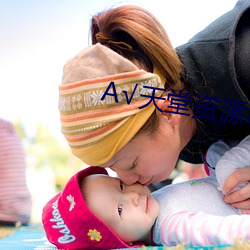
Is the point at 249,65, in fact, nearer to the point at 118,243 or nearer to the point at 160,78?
the point at 160,78

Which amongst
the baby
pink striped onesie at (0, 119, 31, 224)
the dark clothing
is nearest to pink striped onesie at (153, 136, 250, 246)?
the baby

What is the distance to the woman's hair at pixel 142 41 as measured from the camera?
104 cm

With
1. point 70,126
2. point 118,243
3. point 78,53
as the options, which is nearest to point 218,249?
point 118,243

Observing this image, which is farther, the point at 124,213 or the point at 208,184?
the point at 208,184

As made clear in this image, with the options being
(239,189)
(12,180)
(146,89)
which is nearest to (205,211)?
(239,189)

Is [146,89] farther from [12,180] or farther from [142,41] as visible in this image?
[12,180]

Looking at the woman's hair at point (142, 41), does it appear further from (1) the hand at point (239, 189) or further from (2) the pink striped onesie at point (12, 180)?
(2) the pink striped onesie at point (12, 180)

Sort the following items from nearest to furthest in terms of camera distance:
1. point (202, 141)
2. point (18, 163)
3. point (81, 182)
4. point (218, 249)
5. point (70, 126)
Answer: point (218, 249) < point (70, 126) < point (81, 182) < point (202, 141) < point (18, 163)

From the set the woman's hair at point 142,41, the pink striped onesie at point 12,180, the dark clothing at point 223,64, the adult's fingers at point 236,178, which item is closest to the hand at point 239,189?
the adult's fingers at point 236,178

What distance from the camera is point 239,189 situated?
3.69 feet

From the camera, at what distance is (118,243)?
1030mm

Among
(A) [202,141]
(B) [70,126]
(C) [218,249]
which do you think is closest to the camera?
(C) [218,249]

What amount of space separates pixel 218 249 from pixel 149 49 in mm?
472

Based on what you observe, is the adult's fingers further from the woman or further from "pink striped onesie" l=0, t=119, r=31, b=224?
"pink striped onesie" l=0, t=119, r=31, b=224
